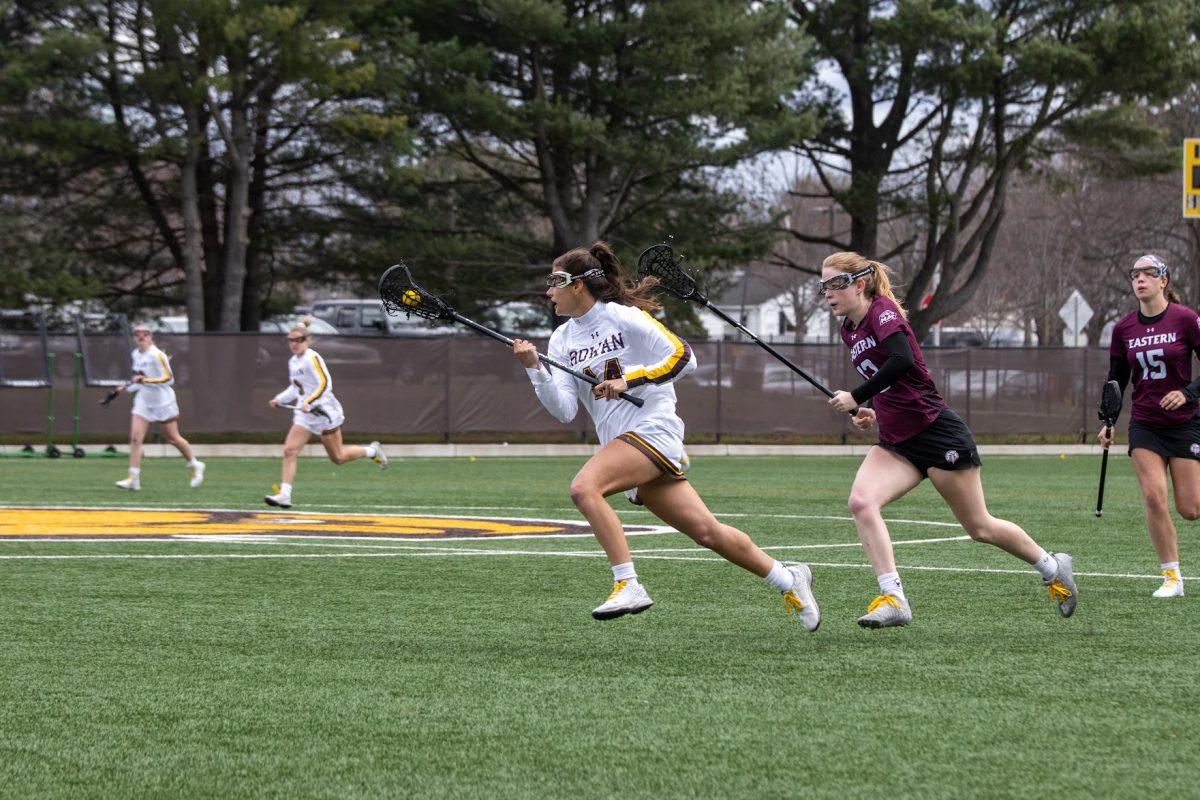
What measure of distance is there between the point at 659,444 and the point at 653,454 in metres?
0.08

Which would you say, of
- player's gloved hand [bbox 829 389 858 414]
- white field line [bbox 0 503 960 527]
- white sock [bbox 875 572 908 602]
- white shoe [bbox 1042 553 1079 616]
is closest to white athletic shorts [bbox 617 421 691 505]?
player's gloved hand [bbox 829 389 858 414]

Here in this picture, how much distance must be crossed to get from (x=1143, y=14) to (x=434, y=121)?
15.0m

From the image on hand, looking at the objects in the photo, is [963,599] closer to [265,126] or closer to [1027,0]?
[265,126]

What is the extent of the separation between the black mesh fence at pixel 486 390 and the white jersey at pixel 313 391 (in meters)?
11.9

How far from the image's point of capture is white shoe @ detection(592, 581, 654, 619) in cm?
791

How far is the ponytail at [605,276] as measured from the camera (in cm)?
820

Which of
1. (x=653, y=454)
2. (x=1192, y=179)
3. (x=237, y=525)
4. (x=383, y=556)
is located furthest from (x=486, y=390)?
(x=653, y=454)

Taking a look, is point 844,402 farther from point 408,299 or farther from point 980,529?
point 408,299

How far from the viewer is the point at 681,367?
26.8 feet

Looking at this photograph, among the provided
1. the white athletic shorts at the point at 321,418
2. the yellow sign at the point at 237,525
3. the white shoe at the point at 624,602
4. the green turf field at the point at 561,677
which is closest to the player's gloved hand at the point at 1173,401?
the green turf field at the point at 561,677

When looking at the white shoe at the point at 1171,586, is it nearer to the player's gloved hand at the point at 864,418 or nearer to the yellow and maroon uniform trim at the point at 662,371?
the player's gloved hand at the point at 864,418

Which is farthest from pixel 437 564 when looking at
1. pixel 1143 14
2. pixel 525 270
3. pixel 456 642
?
pixel 1143 14

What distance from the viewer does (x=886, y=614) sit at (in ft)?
26.2

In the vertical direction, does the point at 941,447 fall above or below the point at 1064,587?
above
